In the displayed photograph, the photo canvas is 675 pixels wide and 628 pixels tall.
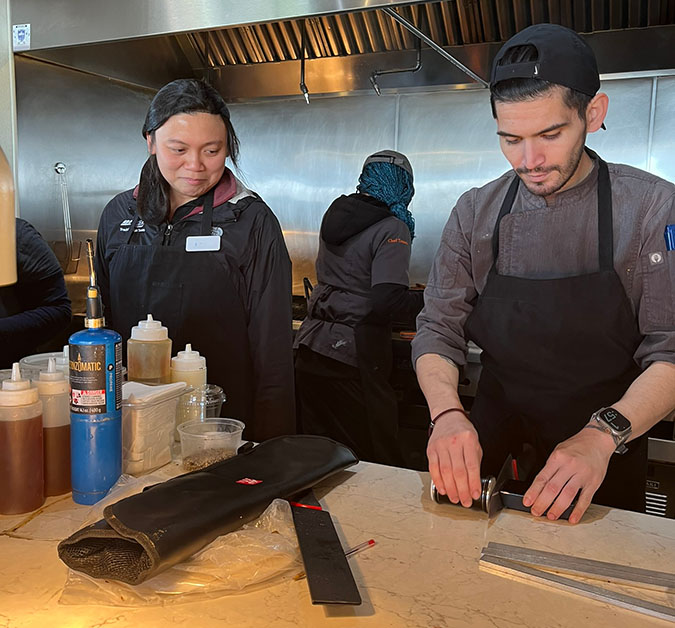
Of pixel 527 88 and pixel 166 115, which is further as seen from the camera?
pixel 166 115

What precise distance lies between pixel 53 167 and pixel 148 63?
0.96 metres

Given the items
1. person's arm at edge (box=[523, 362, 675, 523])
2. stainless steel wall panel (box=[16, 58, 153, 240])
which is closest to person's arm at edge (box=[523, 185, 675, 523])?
person's arm at edge (box=[523, 362, 675, 523])

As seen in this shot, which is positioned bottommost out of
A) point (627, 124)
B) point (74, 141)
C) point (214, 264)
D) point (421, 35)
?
point (214, 264)

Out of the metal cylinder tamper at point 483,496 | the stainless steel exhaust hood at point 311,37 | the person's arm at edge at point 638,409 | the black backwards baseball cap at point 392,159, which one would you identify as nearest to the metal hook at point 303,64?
the stainless steel exhaust hood at point 311,37

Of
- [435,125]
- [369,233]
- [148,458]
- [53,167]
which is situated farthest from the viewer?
[435,125]

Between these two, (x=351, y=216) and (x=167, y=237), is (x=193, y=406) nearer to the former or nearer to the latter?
(x=167, y=237)

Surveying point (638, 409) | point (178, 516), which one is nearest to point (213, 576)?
point (178, 516)

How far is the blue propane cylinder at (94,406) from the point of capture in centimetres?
119

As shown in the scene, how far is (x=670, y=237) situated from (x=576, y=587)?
0.83 meters

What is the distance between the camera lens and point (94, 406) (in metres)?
1.20

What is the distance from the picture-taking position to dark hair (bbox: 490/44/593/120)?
1.43 m

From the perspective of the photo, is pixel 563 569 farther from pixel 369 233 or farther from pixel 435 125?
pixel 435 125

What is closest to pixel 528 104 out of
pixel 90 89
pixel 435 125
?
pixel 435 125

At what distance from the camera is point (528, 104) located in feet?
4.73
